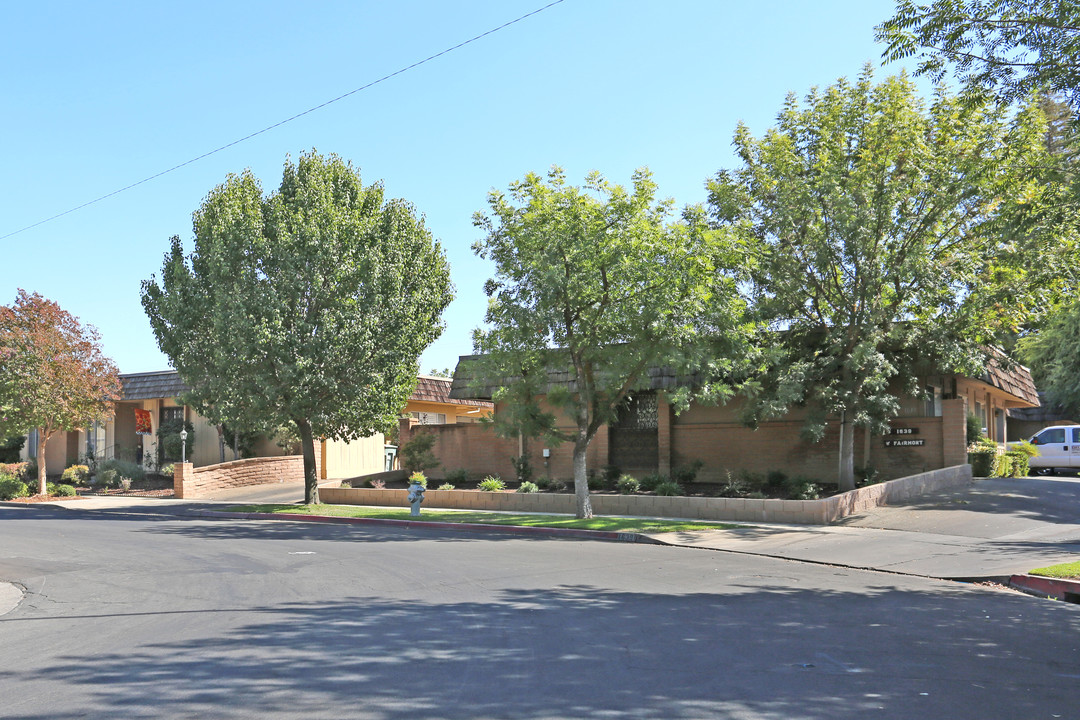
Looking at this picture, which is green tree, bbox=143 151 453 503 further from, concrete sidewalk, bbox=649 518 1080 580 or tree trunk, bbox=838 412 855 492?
tree trunk, bbox=838 412 855 492

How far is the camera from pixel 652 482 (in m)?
24.5

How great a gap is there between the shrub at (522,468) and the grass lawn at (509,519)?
429 cm

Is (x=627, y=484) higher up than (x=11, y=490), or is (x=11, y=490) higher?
(x=627, y=484)

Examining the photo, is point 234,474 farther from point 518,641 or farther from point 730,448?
point 518,641

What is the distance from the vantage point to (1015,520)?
18.3m

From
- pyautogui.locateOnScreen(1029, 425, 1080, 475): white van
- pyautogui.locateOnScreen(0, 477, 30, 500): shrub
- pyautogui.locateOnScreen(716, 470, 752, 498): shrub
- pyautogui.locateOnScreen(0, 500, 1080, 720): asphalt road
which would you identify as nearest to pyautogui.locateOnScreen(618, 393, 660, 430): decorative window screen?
pyautogui.locateOnScreen(716, 470, 752, 498): shrub

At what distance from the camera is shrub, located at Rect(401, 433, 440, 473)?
29047 mm

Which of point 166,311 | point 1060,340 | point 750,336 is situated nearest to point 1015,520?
point 750,336

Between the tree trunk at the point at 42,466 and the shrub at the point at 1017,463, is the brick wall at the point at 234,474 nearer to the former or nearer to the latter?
the tree trunk at the point at 42,466

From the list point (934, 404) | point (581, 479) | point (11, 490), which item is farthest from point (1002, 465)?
point (11, 490)

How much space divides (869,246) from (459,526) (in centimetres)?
1137

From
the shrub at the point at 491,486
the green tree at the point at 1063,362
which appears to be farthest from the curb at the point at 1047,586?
the green tree at the point at 1063,362

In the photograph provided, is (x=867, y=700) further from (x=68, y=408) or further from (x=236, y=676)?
(x=68, y=408)

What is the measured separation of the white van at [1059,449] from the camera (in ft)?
Result: 97.1
